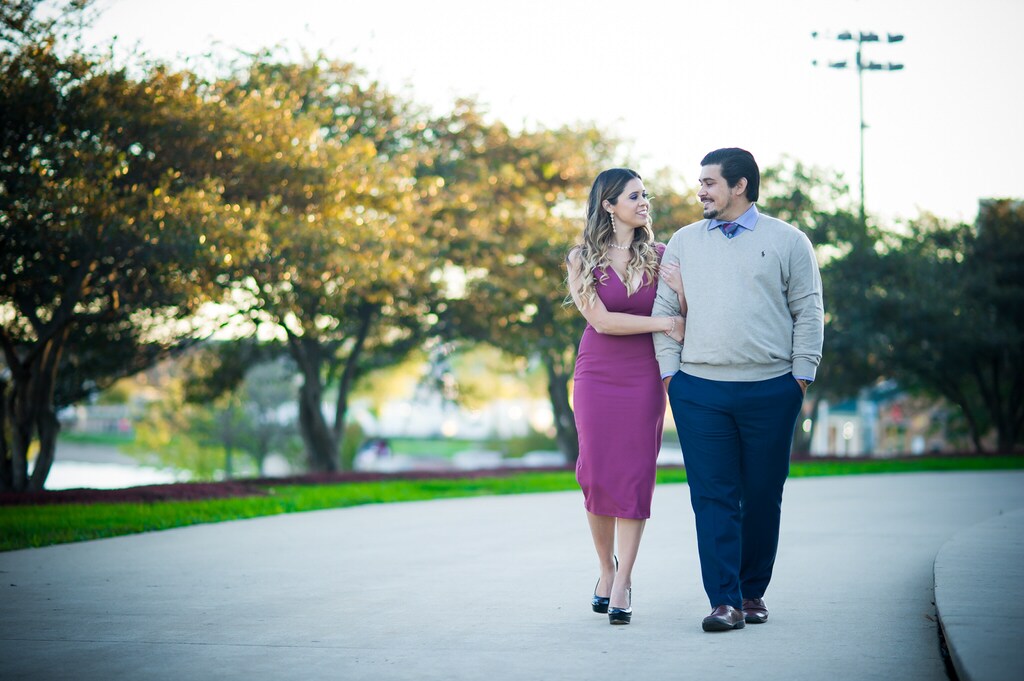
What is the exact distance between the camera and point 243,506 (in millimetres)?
12211

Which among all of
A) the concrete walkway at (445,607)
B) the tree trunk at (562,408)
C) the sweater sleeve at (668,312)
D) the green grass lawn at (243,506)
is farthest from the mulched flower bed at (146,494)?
the tree trunk at (562,408)

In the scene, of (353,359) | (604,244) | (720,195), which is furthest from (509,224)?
(720,195)

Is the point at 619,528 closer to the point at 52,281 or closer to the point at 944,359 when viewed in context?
the point at 52,281

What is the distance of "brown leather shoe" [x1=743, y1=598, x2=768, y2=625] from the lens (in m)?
5.40

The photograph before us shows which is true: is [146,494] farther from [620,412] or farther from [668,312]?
[668,312]

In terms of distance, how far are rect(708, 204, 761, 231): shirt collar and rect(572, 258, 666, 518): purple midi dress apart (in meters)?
0.48

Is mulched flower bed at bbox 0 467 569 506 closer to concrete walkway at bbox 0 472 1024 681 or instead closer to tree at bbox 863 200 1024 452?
concrete walkway at bbox 0 472 1024 681

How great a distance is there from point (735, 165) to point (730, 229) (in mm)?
318

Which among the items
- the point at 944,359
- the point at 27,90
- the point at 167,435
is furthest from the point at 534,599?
the point at 167,435

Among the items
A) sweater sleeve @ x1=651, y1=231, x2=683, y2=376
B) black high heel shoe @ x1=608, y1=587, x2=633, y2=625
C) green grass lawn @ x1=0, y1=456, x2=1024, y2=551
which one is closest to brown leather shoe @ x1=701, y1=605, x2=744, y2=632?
black high heel shoe @ x1=608, y1=587, x2=633, y2=625

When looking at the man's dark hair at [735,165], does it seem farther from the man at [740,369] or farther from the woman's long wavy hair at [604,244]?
the woman's long wavy hair at [604,244]

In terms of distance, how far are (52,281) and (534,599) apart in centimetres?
1104

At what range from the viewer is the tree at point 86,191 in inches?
539

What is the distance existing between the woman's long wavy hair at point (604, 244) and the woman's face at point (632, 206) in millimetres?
21
